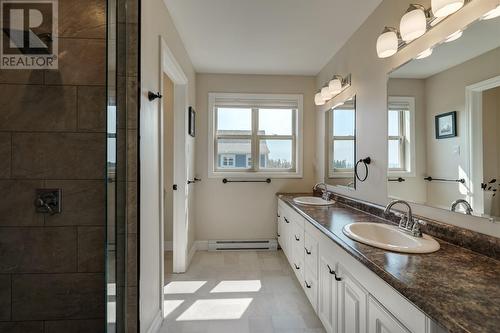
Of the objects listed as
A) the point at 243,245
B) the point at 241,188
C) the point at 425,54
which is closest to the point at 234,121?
the point at 241,188

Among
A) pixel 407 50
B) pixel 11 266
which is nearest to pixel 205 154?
pixel 11 266

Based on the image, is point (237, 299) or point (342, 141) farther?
point (342, 141)

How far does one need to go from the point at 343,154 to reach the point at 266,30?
4.63 feet

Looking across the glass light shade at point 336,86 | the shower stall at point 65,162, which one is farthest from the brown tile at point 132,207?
the glass light shade at point 336,86

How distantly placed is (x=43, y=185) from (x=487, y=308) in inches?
76.7

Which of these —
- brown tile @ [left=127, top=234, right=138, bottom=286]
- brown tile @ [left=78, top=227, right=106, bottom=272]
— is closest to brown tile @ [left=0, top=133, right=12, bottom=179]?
brown tile @ [left=78, top=227, right=106, bottom=272]

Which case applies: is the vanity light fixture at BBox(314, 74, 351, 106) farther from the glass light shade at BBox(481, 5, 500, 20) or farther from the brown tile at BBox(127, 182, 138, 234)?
the brown tile at BBox(127, 182, 138, 234)

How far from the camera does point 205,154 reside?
3.37 m

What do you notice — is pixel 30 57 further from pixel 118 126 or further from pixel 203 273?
pixel 203 273

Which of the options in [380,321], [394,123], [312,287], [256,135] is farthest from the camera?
[256,135]

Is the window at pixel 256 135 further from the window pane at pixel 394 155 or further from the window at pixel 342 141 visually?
the window pane at pixel 394 155

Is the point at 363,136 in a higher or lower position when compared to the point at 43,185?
higher

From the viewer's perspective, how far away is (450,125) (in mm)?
1319

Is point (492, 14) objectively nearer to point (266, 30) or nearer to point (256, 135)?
point (266, 30)
